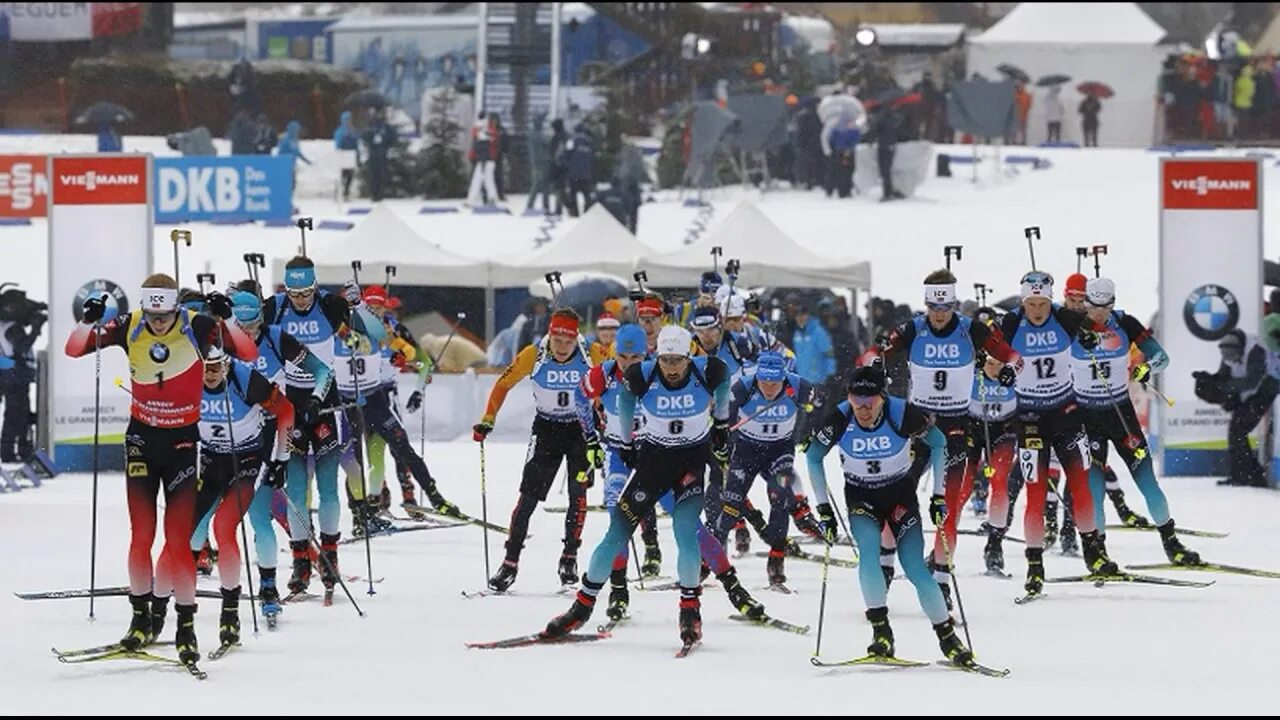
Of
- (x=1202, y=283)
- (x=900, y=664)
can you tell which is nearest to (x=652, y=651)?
(x=900, y=664)

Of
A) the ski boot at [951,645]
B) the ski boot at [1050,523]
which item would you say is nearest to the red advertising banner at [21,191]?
the ski boot at [1050,523]

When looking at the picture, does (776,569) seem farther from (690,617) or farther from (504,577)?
(690,617)

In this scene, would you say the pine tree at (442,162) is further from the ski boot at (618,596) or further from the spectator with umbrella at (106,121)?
the ski boot at (618,596)

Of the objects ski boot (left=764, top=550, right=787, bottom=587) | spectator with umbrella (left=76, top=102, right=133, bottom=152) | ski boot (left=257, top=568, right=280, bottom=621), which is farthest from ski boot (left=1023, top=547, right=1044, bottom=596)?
spectator with umbrella (left=76, top=102, right=133, bottom=152)

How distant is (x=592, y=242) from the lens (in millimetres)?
31328

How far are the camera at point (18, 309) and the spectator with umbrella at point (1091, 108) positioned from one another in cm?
3227

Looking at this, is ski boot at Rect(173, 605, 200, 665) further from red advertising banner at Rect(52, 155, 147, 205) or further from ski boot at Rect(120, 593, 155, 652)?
red advertising banner at Rect(52, 155, 147, 205)

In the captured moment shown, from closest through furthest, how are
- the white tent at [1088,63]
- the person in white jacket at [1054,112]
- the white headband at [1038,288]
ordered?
the white headband at [1038,288], the person in white jacket at [1054,112], the white tent at [1088,63]

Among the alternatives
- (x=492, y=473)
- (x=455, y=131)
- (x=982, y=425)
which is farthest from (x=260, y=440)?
(x=455, y=131)

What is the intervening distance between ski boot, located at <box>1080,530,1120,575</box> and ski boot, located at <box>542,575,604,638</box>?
12.9ft

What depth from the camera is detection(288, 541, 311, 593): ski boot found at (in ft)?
51.2

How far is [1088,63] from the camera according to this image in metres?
55.0

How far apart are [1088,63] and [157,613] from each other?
44219mm

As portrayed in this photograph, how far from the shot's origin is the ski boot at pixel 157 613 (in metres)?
13.3
